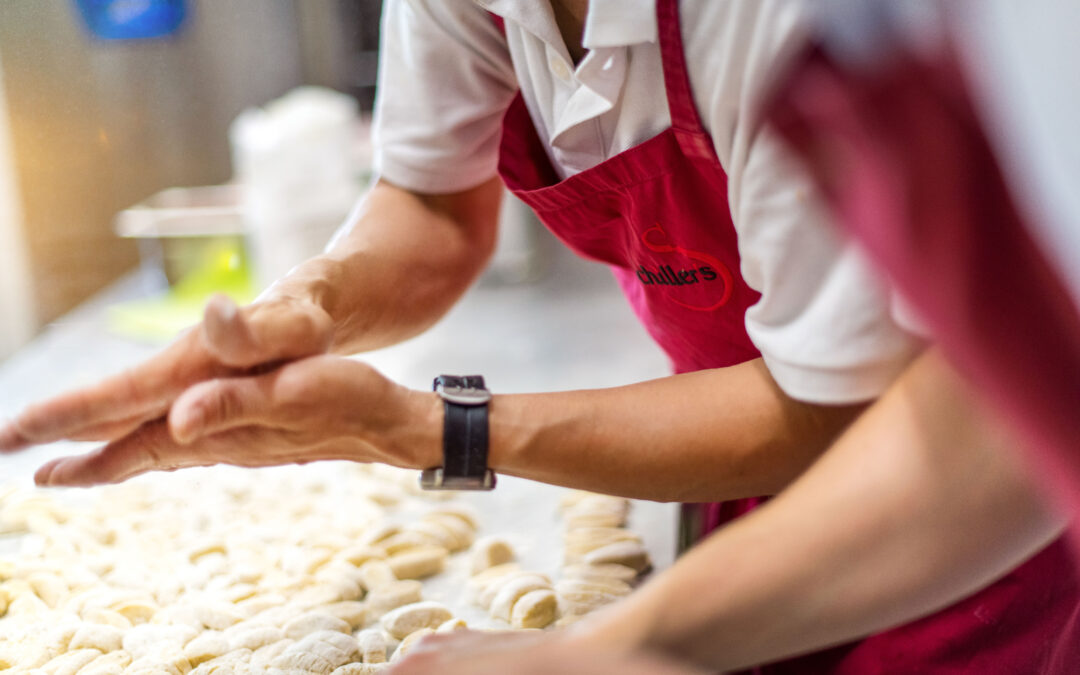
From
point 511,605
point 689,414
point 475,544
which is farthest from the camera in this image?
point 475,544

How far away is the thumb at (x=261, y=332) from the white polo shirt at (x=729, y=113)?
29cm

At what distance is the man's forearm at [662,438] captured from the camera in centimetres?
71

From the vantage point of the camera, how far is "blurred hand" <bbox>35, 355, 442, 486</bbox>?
0.72m

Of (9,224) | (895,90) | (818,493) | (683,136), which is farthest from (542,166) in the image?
(9,224)

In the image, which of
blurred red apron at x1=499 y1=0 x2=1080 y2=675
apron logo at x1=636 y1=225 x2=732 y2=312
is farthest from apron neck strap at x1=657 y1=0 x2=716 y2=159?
apron logo at x1=636 y1=225 x2=732 y2=312

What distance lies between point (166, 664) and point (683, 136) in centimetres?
64

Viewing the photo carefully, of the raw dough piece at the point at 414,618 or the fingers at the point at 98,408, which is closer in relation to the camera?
the fingers at the point at 98,408

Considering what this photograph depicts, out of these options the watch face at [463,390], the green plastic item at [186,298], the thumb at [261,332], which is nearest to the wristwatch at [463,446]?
the watch face at [463,390]

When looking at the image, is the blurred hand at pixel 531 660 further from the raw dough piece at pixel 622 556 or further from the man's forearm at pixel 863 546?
the raw dough piece at pixel 622 556

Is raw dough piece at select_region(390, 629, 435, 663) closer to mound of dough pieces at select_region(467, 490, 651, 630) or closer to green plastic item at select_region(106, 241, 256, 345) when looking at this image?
mound of dough pieces at select_region(467, 490, 651, 630)

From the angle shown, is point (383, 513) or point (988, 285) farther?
point (383, 513)

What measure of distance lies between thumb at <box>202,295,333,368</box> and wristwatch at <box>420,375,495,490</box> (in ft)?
0.39

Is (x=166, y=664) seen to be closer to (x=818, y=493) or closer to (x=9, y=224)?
(x=818, y=493)

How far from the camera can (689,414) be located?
2.40 ft
